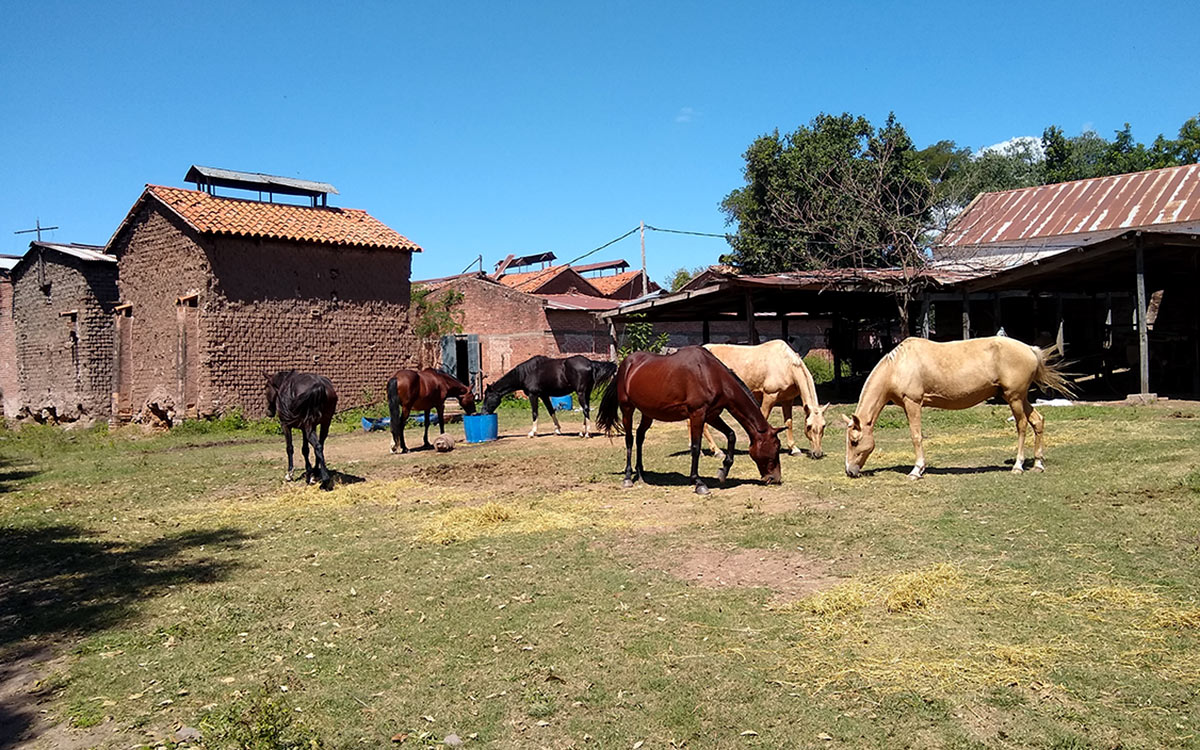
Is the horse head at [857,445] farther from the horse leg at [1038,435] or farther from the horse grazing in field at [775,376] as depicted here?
the horse grazing in field at [775,376]

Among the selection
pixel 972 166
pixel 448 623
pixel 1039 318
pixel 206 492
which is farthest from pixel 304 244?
pixel 972 166

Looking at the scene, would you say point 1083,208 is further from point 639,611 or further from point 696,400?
point 639,611

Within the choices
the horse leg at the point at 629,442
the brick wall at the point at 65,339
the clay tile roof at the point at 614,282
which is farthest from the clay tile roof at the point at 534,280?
the horse leg at the point at 629,442

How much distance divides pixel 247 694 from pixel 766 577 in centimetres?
360

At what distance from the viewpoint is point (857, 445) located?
34.3 ft

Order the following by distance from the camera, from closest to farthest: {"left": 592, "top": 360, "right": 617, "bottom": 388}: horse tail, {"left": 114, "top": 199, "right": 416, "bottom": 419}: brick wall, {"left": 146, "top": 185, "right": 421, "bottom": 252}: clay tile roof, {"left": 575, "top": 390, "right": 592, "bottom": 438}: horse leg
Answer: {"left": 575, "top": 390, "right": 592, "bottom": 438}: horse leg < {"left": 592, "top": 360, "right": 617, "bottom": 388}: horse tail < {"left": 114, "top": 199, "right": 416, "bottom": 419}: brick wall < {"left": 146, "top": 185, "right": 421, "bottom": 252}: clay tile roof

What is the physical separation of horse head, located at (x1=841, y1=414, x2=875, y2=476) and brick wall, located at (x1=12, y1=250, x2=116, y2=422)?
82.9 feet

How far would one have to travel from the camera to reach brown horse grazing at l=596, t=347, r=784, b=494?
396 inches

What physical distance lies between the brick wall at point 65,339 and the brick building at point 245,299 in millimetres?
3053

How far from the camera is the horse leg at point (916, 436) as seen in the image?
10047mm

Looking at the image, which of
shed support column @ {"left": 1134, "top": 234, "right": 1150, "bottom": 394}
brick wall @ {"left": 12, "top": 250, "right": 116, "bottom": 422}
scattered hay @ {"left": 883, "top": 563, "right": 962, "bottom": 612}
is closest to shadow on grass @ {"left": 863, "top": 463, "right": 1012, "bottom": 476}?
scattered hay @ {"left": 883, "top": 563, "right": 962, "bottom": 612}

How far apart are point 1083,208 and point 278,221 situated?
25126mm

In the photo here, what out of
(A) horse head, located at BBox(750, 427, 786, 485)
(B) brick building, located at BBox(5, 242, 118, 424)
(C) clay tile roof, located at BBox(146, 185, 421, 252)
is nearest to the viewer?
(A) horse head, located at BBox(750, 427, 786, 485)

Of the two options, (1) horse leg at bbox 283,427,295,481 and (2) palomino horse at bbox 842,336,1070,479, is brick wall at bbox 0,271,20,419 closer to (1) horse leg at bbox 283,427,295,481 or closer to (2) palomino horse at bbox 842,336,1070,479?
(1) horse leg at bbox 283,427,295,481
